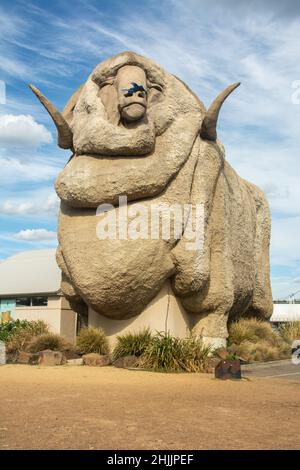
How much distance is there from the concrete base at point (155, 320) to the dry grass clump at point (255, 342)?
132 centimetres

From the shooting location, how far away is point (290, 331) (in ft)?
49.5

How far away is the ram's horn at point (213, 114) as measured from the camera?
10531 mm

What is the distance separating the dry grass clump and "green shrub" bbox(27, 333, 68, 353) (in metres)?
3.33

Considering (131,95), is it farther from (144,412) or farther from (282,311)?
(282,311)

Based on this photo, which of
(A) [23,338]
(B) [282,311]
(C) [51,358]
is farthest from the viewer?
(B) [282,311]

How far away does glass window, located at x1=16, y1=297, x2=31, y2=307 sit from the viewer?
20328mm

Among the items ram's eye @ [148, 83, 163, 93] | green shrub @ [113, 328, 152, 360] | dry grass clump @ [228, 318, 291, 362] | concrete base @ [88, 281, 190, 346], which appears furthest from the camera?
dry grass clump @ [228, 318, 291, 362]

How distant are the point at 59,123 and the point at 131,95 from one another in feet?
5.73

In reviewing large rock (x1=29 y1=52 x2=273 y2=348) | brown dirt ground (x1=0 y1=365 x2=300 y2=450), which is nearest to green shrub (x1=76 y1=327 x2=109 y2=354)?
large rock (x1=29 y1=52 x2=273 y2=348)

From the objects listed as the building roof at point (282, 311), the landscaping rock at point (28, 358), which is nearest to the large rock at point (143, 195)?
the landscaping rock at point (28, 358)

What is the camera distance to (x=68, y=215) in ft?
35.0

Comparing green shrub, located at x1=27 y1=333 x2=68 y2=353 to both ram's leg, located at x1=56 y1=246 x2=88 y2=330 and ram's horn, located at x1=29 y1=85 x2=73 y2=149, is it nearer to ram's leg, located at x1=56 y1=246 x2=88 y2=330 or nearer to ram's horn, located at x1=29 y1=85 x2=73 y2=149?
ram's leg, located at x1=56 y1=246 x2=88 y2=330

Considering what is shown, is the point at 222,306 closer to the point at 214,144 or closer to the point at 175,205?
Answer: the point at 175,205

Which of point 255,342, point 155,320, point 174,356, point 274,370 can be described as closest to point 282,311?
point 255,342
